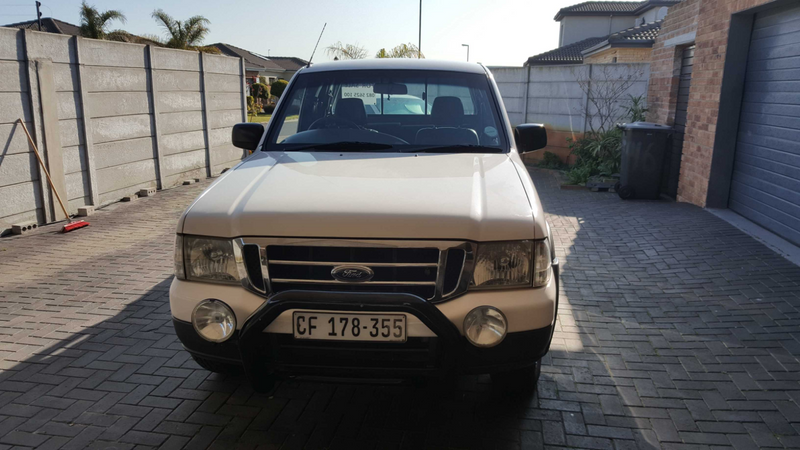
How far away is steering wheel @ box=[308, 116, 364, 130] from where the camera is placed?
435 cm

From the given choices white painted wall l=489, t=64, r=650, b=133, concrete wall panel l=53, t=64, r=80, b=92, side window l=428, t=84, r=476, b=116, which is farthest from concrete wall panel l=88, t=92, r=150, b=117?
white painted wall l=489, t=64, r=650, b=133

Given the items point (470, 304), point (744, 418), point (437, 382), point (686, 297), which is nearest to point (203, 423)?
point (437, 382)

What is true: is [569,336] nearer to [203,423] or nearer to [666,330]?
[666,330]

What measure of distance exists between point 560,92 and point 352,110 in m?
11.8

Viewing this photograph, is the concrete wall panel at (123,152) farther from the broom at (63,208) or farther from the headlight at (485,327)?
the headlight at (485,327)

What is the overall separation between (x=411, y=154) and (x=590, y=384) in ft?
5.93

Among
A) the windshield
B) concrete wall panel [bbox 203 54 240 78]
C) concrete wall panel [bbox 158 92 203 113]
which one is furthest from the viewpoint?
concrete wall panel [bbox 203 54 240 78]

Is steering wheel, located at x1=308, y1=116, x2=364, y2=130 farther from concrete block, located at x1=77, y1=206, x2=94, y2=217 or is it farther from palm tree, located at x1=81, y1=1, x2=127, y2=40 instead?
palm tree, located at x1=81, y1=1, x2=127, y2=40

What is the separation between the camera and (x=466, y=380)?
154 inches

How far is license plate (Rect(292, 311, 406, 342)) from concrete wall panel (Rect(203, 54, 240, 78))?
457 inches

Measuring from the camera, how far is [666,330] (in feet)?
15.6

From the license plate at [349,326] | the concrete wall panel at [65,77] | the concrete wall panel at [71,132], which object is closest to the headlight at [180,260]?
the license plate at [349,326]

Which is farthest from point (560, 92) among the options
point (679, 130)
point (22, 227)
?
point (22, 227)

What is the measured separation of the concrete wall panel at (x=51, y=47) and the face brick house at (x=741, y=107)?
9.26 m
